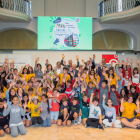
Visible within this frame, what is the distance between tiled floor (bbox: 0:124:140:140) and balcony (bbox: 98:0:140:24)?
6.97 m

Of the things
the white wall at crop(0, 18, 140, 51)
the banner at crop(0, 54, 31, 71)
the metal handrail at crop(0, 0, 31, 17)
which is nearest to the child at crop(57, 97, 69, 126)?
the banner at crop(0, 54, 31, 71)

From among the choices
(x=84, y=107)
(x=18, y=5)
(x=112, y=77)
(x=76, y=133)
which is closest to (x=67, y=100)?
(x=84, y=107)

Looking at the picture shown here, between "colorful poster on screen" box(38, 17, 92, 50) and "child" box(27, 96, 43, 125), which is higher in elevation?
"colorful poster on screen" box(38, 17, 92, 50)

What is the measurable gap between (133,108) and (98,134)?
52.6 inches

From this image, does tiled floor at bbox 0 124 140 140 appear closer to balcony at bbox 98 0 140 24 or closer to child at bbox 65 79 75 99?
child at bbox 65 79 75 99

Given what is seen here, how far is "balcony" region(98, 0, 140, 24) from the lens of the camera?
9.57 metres

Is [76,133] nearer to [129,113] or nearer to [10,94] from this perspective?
[129,113]

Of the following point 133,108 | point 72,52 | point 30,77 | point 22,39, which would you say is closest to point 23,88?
point 30,77

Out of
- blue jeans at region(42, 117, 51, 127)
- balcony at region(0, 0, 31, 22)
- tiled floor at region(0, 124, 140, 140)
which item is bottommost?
tiled floor at region(0, 124, 140, 140)

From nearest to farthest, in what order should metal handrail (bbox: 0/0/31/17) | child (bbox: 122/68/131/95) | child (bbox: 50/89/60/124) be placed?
child (bbox: 50/89/60/124) < child (bbox: 122/68/131/95) < metal handrail (bbox: 0/0/31/17)

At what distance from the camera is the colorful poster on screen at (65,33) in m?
10.1

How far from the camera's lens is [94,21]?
1081 cm

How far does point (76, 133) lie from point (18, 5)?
882cm

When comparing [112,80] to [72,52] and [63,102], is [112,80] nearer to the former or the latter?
[63,102]
